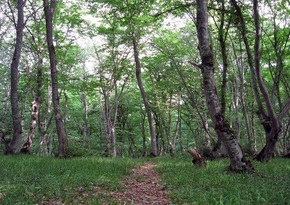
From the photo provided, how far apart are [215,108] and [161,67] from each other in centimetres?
1998

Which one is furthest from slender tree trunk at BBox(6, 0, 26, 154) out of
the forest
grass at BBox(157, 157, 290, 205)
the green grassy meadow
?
grass at BBox(157, 157, 290, 205)

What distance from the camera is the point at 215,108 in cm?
1055

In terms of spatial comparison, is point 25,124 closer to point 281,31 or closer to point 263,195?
point 281,31

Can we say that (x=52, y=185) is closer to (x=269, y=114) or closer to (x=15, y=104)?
(x=269, y=114)

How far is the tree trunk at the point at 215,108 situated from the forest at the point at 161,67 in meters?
0.04

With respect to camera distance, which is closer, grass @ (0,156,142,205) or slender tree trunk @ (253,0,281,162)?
grass @ (0,156,142,205)

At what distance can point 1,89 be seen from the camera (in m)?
40.9

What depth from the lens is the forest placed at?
13977mm

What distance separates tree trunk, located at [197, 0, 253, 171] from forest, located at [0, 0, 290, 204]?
0.04 m

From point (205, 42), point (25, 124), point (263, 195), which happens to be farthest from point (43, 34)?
point (263, 195)

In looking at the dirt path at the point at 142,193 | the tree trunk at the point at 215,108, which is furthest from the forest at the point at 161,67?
the dirt path at the point at 142,193

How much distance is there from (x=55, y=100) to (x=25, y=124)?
2213 cm

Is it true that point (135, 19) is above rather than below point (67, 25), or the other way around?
below

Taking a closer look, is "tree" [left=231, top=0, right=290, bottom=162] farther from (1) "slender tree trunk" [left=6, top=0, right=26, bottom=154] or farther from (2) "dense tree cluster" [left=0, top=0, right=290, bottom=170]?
(1) "slender tree trunk" [left=6, top=0, right=26, bottom=154]
